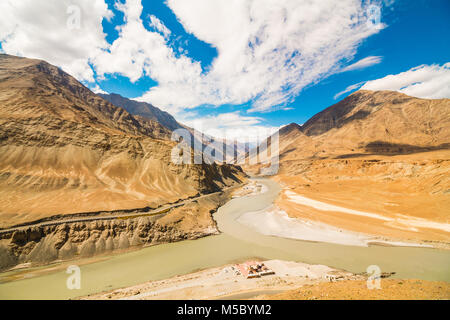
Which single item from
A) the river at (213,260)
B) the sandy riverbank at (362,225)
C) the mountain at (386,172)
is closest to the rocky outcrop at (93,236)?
the river at (213,260)

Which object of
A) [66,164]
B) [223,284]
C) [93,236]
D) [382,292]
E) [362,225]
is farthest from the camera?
[66,164]

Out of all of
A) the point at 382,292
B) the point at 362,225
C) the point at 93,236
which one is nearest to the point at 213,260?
the point at 93,236

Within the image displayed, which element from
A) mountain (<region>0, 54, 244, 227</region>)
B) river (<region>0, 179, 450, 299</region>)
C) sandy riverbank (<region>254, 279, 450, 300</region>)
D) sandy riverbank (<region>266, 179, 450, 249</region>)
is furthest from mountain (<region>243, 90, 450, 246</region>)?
mountain (<region>0, 54, 244, 227</region>)

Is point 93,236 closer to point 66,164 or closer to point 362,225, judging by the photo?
point 66,164

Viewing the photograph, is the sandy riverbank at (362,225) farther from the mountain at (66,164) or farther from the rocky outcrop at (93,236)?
the mountain at (66,164)

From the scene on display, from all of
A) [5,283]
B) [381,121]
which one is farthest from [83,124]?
[381,121]
